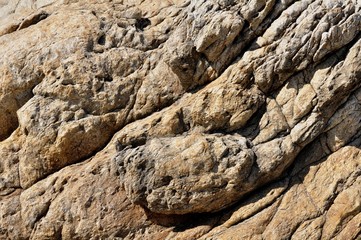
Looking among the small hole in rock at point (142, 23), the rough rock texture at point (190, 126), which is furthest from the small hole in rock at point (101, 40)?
the small hole in rock at point (142, 23)

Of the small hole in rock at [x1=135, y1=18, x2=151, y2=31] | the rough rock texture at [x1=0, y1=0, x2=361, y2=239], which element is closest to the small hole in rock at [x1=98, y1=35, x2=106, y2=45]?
the rough rock texture at [x1=0, y1=0, x2=361, y2=239]

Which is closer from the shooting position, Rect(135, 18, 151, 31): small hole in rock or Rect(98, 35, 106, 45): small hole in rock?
Rect(98, 35, 106, 45): small hole in rock

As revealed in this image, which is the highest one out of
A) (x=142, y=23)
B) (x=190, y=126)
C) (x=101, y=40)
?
(x=142, y=23)

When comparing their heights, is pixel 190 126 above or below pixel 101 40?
below

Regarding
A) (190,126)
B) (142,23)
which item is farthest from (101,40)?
(190,126)

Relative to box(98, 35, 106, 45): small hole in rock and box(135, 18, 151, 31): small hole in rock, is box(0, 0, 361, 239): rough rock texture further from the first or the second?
box(135, 18, 151, 31): small hole in rock

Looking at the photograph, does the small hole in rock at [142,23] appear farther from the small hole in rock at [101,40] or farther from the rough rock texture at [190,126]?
the small hole in rock at [101,40]

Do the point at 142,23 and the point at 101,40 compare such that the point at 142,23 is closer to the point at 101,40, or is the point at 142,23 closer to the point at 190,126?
the point at 101,40

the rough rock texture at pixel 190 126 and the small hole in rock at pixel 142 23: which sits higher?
the small hole in rock at pixel 142 23

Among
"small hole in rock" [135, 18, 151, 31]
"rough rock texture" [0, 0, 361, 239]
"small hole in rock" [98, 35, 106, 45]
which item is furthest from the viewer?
"small hole in rock" [135, 18, 151, 31]
